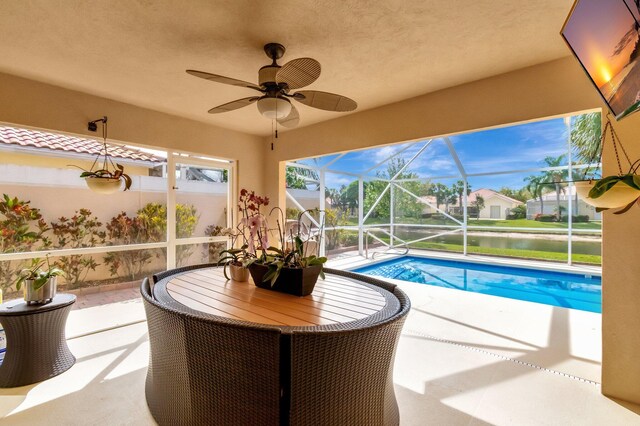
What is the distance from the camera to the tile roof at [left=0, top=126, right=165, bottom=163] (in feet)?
10.6

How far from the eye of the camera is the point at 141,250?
4012 millimetres

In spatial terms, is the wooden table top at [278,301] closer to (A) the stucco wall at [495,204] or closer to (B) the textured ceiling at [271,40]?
(B) the textured ceiling at [271,40]

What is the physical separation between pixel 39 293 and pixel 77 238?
1.44 m

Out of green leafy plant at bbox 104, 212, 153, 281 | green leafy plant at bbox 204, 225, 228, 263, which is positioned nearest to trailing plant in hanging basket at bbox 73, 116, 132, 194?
green leafy plant at bbox 104, 212, 153, 281

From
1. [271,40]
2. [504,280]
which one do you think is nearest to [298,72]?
[271,40]

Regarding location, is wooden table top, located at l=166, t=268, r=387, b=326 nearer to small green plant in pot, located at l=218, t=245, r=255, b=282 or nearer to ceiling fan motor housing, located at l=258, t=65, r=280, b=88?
small green plant in pot, located at l=218, t=245, r=255, b=282

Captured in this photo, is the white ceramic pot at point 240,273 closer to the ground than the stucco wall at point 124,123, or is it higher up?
closer to the ground

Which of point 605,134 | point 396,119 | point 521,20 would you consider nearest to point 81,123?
point 396,119

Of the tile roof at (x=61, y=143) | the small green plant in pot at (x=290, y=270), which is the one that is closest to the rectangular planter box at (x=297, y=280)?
the small green plant in pot at (x=290, y=270)

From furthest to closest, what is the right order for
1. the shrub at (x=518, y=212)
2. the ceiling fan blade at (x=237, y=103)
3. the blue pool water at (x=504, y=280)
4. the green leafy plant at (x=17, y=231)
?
1. the shrub at (x=518, y=212)
2. the blue pool water at (x=504, y=280)
3. the green leafy plant at (x=17, y=231)
4. the ceiling fan blade at (x=237, y=103)

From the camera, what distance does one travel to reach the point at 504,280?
20.4 ft

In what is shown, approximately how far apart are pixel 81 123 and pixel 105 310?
7.25ft

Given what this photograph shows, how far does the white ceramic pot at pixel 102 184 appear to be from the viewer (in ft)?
9.60

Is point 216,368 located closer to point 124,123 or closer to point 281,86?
point 281,86
